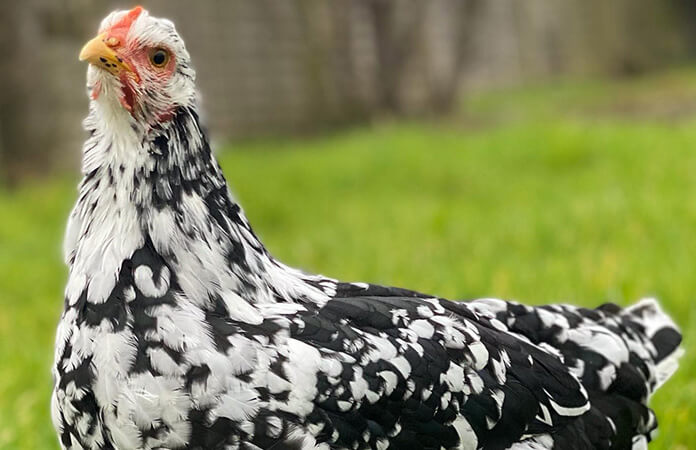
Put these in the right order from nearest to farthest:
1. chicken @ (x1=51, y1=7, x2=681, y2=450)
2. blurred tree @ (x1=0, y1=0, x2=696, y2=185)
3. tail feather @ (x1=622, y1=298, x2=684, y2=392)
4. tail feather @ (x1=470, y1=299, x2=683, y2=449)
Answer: chicken @ (x1=51, y1=7, x2=681, y2=450), tail feather @ (x1=470, y1=299, x2=683, y2=449), tail feather @ (x1=622, y1=298, x2=684, y2=392), blurred tree @ (x1=0, y1=0, x2=696, y2=185)

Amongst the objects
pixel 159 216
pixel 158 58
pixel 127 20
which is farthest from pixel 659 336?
pixel 127 20

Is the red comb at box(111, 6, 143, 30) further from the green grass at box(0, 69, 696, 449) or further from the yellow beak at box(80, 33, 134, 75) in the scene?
the green grass at box(0, 69, 696, 449)

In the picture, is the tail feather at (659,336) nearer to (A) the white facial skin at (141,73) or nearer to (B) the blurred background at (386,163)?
(B) the blurred background at (386,163)

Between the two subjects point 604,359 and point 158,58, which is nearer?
point 158,58

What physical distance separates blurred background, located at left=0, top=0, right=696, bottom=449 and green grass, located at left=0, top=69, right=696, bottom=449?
17 mm

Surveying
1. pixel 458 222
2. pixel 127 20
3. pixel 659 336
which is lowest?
pixel 458 222

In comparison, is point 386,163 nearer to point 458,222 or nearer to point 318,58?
point 458,222

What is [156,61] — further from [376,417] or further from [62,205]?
[62,205]

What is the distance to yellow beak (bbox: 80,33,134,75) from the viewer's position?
206 cm

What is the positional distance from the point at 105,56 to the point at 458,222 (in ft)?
14.3

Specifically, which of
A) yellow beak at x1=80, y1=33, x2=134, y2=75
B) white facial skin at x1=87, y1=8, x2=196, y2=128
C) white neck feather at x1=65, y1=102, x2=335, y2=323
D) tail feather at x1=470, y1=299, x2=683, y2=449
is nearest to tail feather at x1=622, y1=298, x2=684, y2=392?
tail feather at x1=470, y1=299, x2=683, y2=449

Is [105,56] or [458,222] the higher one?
[105,56]

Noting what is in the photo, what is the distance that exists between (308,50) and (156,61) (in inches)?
361

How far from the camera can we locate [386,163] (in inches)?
321
